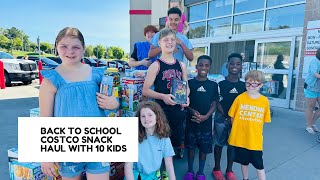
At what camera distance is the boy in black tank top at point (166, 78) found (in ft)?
7.59

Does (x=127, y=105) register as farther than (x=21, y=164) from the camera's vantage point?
Yes

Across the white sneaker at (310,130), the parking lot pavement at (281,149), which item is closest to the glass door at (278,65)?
the parking lot pavement at (281,149)

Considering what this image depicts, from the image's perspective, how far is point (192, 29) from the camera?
413 inches

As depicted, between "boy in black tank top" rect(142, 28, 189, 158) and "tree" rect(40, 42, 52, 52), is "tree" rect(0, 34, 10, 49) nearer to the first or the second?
"tree" rect(40, 42, 52, 52)

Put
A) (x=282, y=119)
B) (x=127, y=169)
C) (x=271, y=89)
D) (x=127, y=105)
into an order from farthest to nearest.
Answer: (x=271, y=89)
(x=282, y=119)
(x=127, y=105)
(x=127, y=169)

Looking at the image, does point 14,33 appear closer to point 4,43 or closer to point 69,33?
point 4,43

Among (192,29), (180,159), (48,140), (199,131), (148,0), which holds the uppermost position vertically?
(148,0)

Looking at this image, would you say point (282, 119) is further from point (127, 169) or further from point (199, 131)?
point (127, 169)

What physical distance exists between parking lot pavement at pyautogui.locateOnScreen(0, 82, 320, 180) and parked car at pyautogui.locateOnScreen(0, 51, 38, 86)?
5.06 metres

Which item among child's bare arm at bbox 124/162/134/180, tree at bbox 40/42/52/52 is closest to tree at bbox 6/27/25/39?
tree at bbox 40/42/52/52

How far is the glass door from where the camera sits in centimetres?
656

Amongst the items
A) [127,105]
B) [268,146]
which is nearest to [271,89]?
[268,146]

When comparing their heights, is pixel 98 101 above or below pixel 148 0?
below

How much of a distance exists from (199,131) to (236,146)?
435 millimetres
